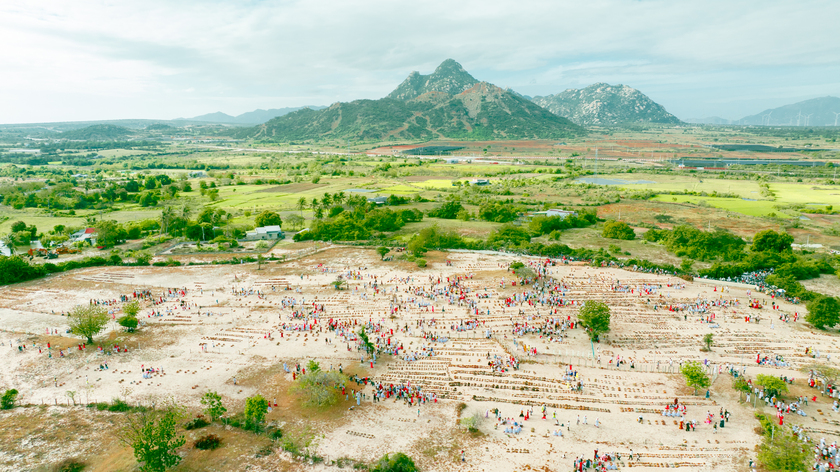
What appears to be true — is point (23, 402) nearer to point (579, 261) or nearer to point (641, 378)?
A: point (641, 378)

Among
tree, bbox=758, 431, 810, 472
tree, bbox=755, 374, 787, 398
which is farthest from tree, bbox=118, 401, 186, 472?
tree, bbox=755, 374, 787, 398

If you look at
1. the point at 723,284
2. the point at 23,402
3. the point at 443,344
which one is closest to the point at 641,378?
the point at 443,344

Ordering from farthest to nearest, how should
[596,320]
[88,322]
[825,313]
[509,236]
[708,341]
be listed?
[509,236] < [825,313] < [596,320] < [88,322] < [708,341]

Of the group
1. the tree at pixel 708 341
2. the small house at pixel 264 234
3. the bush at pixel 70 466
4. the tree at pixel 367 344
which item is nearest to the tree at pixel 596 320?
the tree at pixel 708 341

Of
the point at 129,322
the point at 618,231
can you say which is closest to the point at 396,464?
the point at 129,322

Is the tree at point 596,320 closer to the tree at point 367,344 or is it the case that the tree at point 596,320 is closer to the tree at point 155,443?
the tree at point 367,344

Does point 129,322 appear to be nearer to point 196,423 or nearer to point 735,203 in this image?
point 196,423
